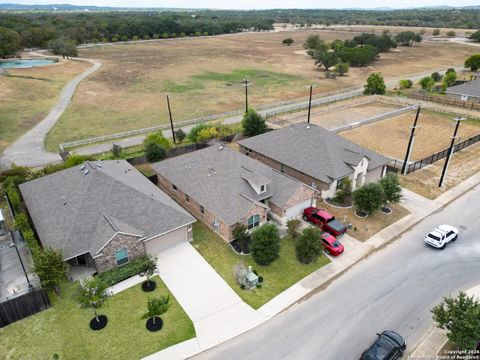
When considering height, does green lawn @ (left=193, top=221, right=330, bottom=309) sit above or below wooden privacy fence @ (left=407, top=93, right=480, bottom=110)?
below

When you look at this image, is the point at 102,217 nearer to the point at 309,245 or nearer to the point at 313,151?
the point at 309,245

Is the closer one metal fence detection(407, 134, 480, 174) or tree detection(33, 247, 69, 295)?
tree detection(33, 247, 69, 295)

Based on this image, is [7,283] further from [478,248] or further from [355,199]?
[478,248]

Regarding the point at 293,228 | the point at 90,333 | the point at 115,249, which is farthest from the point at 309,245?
the point at 90,333

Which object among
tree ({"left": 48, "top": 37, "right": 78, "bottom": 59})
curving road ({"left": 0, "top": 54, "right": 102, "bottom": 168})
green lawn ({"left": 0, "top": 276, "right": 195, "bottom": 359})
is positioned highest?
tree ({"left": 48, "top": 37, "right": 78, "bottom": 59})

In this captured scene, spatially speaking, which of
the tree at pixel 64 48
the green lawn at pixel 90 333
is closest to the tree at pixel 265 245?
the green lawn at pixel 90 333

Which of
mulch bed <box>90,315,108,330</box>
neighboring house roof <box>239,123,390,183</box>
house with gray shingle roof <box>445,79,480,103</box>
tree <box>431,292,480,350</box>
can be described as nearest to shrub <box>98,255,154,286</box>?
mulch bed <box>90,315,108,330</box>

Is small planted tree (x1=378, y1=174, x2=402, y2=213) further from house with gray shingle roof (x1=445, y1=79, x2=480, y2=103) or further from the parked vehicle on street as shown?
house with gray shingle roof (x1=445, y1=79, x2=480, y2=103)
